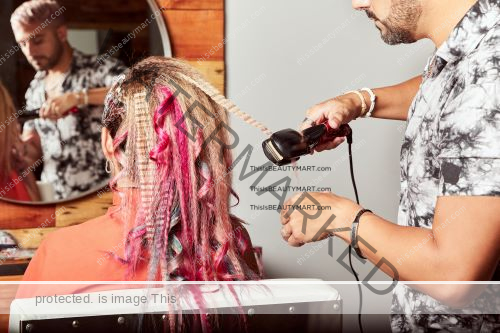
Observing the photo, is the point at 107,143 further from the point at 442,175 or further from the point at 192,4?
the point at 192,4

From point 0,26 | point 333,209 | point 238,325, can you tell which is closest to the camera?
point 238,325

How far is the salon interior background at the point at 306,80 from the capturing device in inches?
81.2

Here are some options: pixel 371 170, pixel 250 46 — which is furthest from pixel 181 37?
pixel 371 170

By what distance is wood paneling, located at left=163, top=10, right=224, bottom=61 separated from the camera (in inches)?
80.7

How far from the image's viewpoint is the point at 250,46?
2066 mm

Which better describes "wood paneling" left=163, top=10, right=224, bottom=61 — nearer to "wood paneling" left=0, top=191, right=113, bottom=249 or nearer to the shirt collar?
"wood paneling" left=0, top=191, right=113, bottom=249

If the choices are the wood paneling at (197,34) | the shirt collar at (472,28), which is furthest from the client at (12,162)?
the shirt collar at (472,28)

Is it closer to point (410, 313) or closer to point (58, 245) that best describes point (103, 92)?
point (58, 245)

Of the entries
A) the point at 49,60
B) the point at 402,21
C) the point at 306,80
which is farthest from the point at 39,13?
the point at 402,21

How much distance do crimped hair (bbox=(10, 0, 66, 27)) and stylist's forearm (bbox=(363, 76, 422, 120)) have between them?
3.32 ft

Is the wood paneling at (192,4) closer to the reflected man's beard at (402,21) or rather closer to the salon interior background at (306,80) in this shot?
the salon interior background at (306,80)

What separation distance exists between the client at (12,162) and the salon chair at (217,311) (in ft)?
3.83

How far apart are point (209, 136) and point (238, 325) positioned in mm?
413

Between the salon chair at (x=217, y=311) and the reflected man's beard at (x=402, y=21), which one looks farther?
the reflected man's beard at (x=402, y=21)
